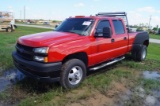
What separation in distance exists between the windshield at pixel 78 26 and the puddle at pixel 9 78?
1949mm

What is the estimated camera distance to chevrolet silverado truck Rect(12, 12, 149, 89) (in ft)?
15.0

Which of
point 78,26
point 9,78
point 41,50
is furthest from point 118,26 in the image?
point 9,78

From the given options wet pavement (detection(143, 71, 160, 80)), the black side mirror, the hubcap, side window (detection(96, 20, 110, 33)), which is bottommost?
wet pavement (detection(143, 71, 160, 80))

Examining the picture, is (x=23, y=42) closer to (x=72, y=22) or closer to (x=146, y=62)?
(x=72, y=22)

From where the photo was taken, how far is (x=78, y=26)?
5.99 m

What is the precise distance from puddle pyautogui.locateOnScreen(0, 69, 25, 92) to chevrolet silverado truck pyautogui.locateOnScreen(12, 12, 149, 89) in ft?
2.09

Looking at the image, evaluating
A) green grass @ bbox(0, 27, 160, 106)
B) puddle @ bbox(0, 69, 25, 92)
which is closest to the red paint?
green grass @ bbox(0, 27, 160, 106)

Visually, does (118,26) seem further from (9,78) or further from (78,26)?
(9,78)

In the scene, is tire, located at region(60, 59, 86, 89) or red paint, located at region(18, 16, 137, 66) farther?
tire, located at region(60, 59, 86, 89)

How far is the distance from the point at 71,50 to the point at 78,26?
1.30 metres

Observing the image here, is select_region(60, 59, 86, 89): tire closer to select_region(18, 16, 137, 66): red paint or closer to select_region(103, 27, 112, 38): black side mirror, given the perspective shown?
select_region(18, 16, 137, 66): red paint

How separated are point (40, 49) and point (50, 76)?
659 mm

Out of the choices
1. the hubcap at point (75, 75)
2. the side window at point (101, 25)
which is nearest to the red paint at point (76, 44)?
the side window at point (101, 25)

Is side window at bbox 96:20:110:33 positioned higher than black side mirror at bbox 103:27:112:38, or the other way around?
side window at bbox 96:20:110:33
